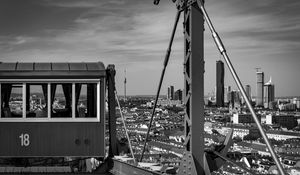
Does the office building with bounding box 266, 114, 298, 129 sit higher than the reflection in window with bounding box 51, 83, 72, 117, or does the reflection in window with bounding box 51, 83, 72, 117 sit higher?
the reflection in window with bounding box 51, 83, 72, 117

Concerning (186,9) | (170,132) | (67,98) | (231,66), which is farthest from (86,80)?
(170,132)

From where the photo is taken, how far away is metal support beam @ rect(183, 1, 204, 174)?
7164 mm

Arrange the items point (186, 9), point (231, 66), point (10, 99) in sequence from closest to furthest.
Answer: point (231, 66) < point (186, 9) < point (10, 99)

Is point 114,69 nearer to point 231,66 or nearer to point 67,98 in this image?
point 67,98

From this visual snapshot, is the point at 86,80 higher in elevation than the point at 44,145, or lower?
higher

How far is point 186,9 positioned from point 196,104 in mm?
1678

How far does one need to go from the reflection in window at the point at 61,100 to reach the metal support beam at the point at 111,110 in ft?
3.32

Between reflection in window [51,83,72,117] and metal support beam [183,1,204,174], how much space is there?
359cm

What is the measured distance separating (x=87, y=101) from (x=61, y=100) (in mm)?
595

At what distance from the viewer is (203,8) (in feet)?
23.2

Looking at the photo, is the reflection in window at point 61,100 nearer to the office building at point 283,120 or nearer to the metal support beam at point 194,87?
the metal support beam at point 194,87

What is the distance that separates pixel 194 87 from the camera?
286 inches

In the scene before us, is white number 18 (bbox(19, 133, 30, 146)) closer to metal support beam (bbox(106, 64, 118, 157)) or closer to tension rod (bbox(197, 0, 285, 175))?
metal support beam (bbox(106, 64, 118, 157))

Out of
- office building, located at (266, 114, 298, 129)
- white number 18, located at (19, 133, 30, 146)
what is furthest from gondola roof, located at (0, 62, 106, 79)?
office building, located at (266, 114, 298, 129)
